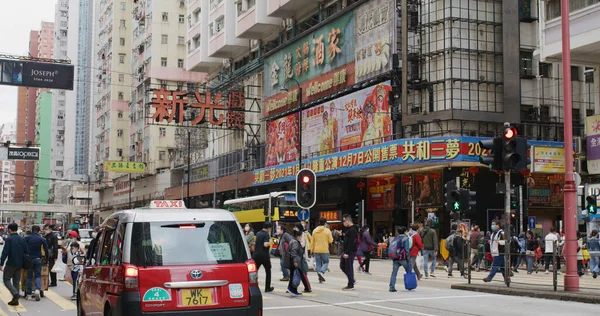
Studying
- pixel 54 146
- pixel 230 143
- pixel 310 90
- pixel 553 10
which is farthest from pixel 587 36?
pixel 54 146

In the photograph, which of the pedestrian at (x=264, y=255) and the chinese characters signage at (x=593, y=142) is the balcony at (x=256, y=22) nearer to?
the chinese characters signage at (x=593, y=142)

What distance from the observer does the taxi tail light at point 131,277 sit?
28.4ft

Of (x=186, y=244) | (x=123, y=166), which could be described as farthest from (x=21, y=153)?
(x=123, y=166)

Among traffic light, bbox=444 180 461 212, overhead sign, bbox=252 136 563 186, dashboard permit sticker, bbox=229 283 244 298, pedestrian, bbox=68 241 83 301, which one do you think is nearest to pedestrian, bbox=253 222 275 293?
pedestrian, bbox=68 241 83 301

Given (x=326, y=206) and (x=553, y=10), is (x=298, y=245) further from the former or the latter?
(x=326, y=206)

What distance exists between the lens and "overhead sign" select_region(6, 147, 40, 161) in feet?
127

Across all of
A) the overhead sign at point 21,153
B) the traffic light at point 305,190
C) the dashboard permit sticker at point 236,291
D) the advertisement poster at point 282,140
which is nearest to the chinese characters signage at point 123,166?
the advertisement poster at point 282,140

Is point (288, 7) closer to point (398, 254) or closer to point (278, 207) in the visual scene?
point (278, 207)

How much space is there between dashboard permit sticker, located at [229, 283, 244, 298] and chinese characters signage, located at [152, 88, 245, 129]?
46950mm

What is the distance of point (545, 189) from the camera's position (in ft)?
138

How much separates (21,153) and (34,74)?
1023 cm

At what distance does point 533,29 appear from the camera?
41.4m

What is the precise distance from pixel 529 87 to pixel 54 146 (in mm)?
139273

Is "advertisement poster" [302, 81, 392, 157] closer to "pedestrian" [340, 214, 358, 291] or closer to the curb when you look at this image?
"pedestrian" [340, 214, 358, 291]
